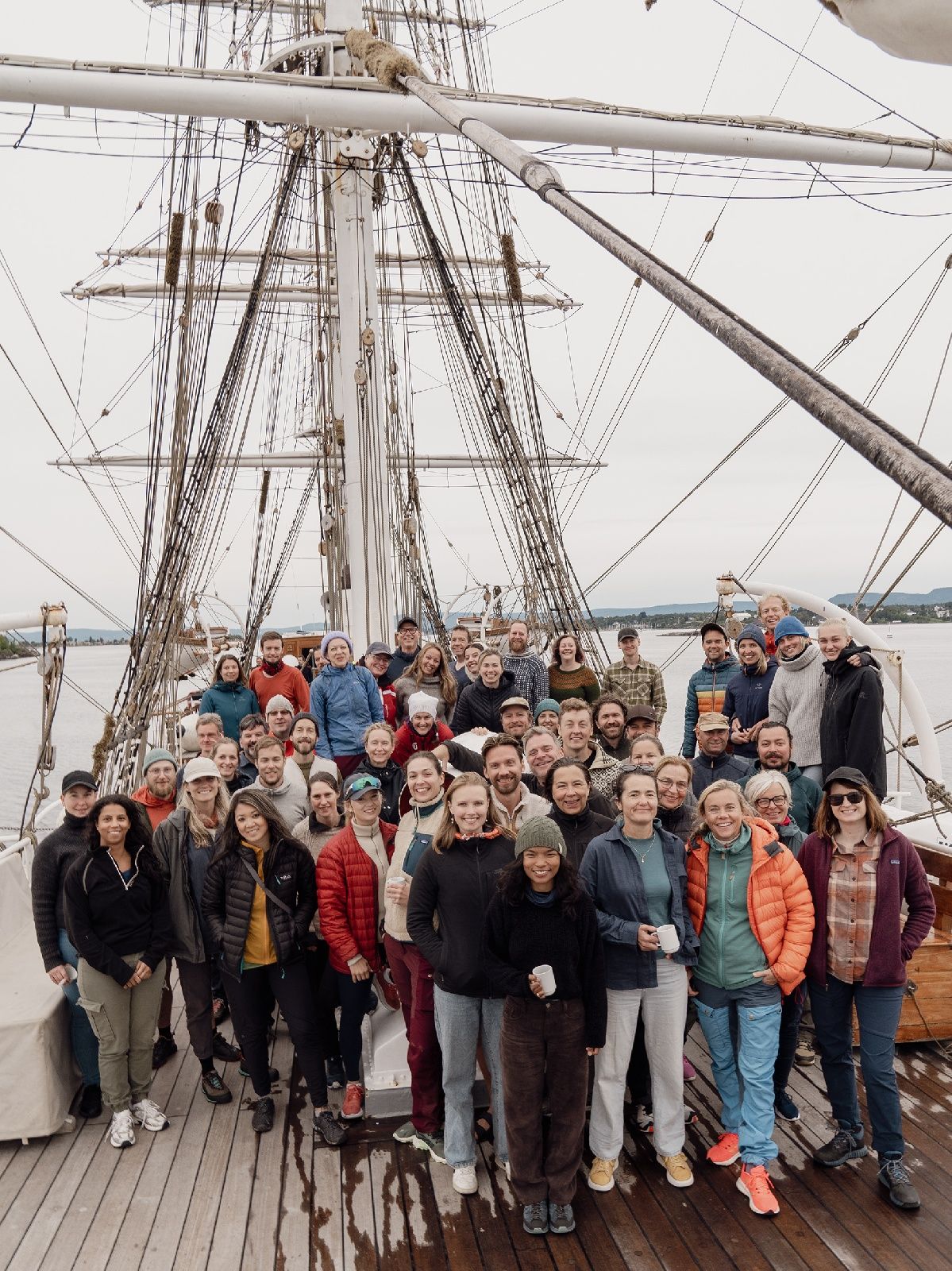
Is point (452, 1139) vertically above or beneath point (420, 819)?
beneath

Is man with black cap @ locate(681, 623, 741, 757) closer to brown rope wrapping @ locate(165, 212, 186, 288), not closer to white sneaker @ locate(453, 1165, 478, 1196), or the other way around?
white sneaker @ locate(453, 1165, 478, 1196)

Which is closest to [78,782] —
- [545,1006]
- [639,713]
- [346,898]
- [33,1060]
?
[33,1060]

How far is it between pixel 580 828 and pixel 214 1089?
2.06m

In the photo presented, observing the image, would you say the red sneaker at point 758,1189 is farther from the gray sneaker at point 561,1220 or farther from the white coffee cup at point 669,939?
the white coffee cup at point 669,939

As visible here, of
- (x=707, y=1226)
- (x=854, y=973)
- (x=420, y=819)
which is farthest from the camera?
(x=420, y=819)

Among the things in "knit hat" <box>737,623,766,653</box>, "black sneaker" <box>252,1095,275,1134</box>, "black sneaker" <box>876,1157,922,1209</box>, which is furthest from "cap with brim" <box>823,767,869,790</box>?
"black sneaker" <box>252,1095,275,1134</box>

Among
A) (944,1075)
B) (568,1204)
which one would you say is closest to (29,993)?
(568,1204)

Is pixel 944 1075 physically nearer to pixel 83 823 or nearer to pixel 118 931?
pixel 118 931

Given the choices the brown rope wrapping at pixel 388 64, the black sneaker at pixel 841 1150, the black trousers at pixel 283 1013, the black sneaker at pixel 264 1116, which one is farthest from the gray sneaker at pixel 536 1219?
the brown rope wrapping at pixel 388 64

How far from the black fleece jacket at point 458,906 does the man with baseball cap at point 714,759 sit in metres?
1.37

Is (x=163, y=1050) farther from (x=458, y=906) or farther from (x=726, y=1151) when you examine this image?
(x=726, y=1151)

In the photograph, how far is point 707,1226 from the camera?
3295 mm

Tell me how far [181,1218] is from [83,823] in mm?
1555

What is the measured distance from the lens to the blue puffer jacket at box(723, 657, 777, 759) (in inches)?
217
